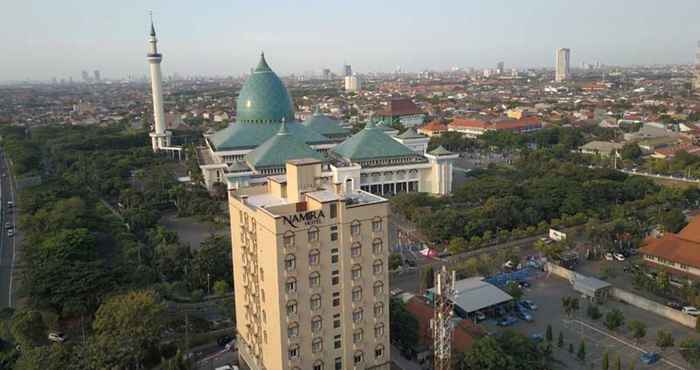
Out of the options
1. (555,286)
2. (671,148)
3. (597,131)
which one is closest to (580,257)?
(555,286)

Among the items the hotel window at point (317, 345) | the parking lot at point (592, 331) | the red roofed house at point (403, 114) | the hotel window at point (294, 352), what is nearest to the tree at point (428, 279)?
the parking lot at point (592, 331)

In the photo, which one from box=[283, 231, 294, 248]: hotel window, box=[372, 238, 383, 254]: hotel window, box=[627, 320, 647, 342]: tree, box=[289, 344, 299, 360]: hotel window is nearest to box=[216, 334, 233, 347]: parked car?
box=[289, 344, 299, 360]: hotel window

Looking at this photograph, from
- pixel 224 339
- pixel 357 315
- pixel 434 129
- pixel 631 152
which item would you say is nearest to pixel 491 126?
pixel 434 129

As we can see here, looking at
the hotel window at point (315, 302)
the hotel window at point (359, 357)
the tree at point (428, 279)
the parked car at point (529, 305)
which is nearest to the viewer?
the hotel window at point (315, 302)

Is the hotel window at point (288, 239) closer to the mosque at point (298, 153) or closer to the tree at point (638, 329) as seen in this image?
the tree at point (638, 329)

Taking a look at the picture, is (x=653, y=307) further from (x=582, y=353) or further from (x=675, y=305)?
(x=582, y=353)
